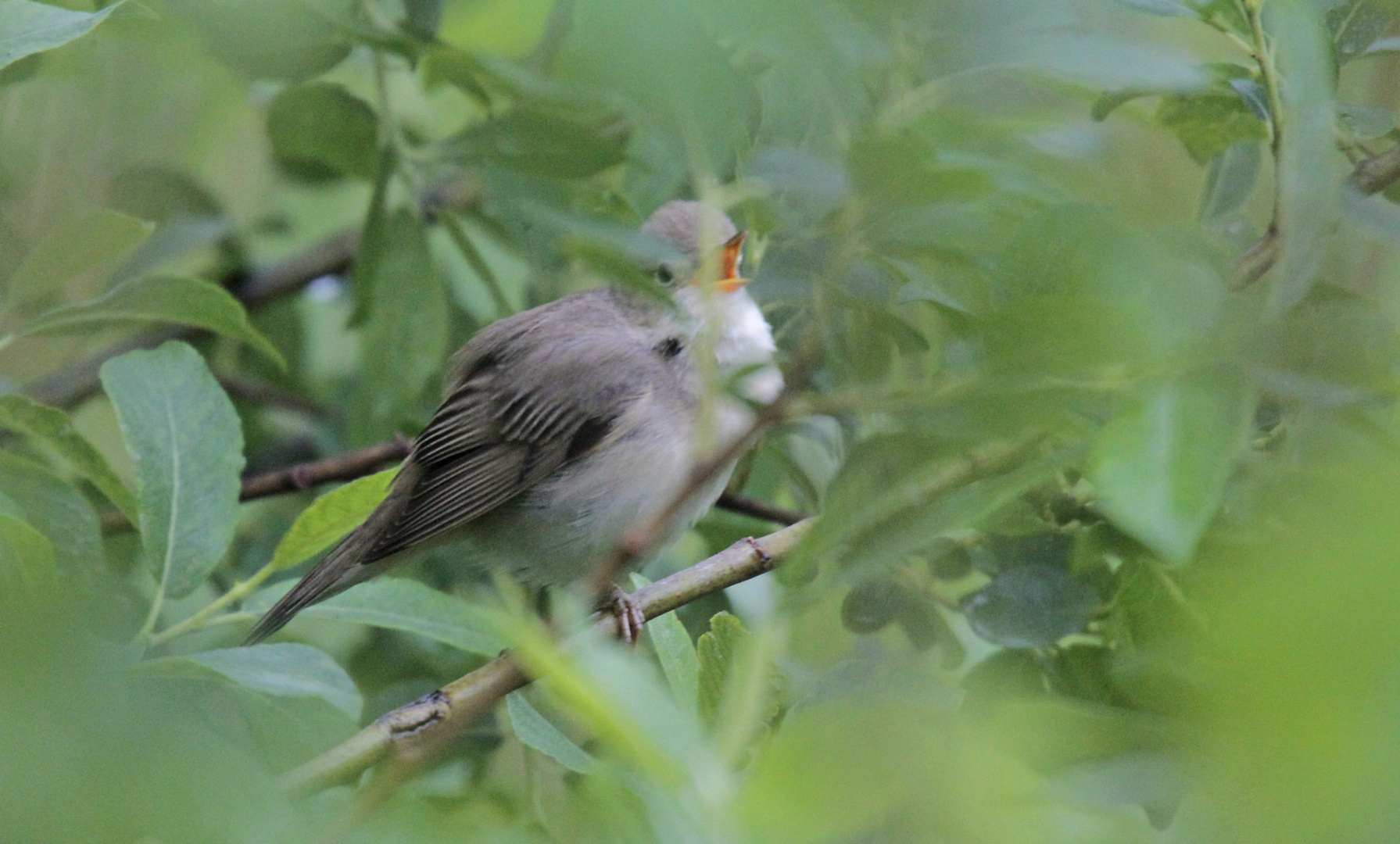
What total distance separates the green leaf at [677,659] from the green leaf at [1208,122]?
96 centimetres

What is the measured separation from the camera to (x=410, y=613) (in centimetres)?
162

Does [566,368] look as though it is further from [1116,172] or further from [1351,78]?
[1351,78]

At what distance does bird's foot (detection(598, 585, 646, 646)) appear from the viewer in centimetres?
204

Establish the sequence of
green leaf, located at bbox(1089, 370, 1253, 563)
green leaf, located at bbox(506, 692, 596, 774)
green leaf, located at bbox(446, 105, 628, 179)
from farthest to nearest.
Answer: green leaf, located at bbox(446, 105, 628, 179)
green leaf, located at bbox(506, 692, 596, 774)
green leaf, located at bbox(1089, 370, 1253, 563)

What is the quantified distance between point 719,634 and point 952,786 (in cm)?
54

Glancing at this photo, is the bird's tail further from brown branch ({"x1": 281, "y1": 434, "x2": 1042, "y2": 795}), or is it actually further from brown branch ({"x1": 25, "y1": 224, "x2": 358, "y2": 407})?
brown branch ({"x1": 25, "y1": 224, "x2": 358, "y2": 407})

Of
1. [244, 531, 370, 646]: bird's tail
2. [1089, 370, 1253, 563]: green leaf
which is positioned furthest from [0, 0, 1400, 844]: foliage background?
[244, 531, 370, 646]: bird's tail

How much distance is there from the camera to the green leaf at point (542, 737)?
3.80ft

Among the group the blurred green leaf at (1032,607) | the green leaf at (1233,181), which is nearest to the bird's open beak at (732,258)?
the green leaf at (1233,181)

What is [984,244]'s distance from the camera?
3.51 feet

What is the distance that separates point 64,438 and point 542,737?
2.54 feet

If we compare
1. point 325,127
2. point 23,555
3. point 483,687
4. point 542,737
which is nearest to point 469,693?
point 483,687

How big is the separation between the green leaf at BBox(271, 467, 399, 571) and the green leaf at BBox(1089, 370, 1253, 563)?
1.06 m

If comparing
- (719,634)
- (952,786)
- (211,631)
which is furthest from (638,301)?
(952,786)
